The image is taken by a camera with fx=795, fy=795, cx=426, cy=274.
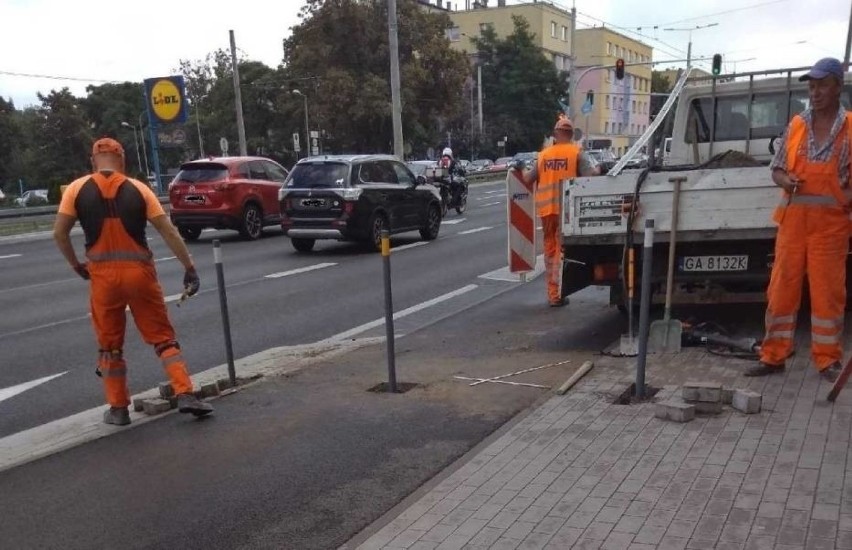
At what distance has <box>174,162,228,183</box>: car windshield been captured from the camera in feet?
60.1

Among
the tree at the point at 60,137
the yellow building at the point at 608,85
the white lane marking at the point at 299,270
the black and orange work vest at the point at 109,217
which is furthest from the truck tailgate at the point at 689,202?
the yellow building at the point at 608,85

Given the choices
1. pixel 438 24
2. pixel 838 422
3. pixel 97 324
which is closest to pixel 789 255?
pixel 838 422

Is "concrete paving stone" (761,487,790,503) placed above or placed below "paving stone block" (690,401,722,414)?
above

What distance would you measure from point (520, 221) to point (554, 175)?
0.72 metres

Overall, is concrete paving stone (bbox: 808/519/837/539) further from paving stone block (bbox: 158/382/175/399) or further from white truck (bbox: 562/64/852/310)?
paving stone block (bbox: 158/382/175/399)

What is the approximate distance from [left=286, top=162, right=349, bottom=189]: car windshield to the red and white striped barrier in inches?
263

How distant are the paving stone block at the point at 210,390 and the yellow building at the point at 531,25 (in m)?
76.7

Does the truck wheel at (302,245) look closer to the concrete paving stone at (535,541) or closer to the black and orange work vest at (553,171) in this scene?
the black and orange work vest at (553,171)

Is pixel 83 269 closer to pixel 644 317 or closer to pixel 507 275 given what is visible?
pixel 644 317

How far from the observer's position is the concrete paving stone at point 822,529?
3.34 m

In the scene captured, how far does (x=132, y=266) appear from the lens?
17.3ft

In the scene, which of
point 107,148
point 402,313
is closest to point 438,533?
point 107,148

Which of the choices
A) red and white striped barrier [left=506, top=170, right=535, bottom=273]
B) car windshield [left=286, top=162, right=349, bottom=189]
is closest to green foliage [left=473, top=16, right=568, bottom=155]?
car windshield [left=286, top=162, right=349, bottom=189]

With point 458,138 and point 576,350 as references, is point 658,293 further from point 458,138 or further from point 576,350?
point 458,138
